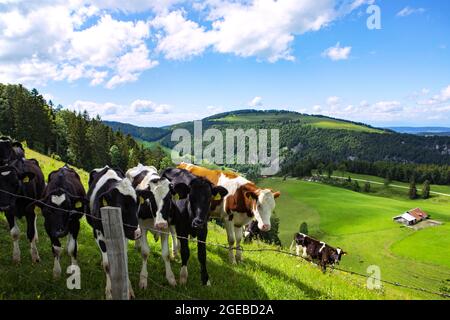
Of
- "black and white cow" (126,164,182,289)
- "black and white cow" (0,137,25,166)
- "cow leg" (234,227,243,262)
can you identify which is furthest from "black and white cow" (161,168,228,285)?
"black and white cow" (0,137,25,166)

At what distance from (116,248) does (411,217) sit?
429 feet

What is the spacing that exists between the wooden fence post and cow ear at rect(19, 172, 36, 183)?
15.0ft

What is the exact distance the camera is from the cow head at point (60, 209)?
8117 mm

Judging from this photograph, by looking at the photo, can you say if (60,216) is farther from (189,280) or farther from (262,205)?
(262,205)

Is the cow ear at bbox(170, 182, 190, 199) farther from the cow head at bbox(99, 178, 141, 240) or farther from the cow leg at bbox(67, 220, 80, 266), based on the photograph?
the cow leg at bbox(67, 220, 80, 266)

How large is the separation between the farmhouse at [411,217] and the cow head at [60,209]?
4851 inches

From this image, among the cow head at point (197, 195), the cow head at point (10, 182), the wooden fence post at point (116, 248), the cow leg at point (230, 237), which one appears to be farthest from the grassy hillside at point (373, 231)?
the wooden fence post at point (116, 248)

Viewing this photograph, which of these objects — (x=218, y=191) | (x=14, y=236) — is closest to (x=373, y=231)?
(x=218, y=191)

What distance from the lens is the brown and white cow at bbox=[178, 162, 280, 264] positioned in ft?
36.7

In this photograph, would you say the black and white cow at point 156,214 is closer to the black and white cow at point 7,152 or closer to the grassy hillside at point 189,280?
the grassy hillside at point 189,280

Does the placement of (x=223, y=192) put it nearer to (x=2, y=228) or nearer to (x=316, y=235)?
(x=2, y=228)

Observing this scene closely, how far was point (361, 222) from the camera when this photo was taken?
121 meters
